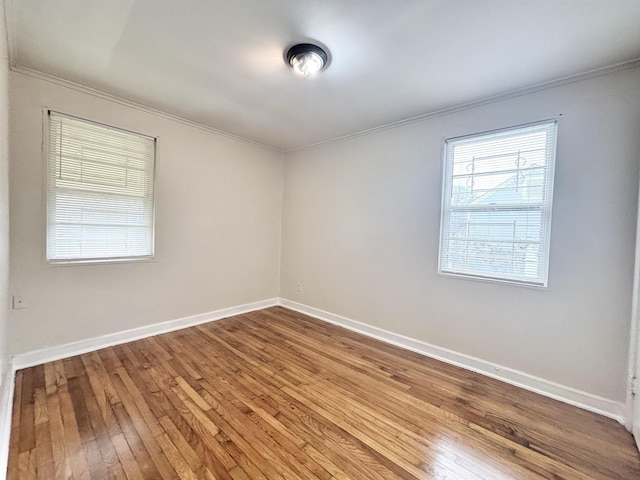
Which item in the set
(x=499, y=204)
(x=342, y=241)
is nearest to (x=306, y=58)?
(x=499, y=204)

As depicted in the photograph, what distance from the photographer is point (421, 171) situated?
2.93m

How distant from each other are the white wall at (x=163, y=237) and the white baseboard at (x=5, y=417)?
1.83ft

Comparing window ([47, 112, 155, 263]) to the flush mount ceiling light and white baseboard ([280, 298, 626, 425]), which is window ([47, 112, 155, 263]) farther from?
white baseboard ([280, 298, 626, 425])

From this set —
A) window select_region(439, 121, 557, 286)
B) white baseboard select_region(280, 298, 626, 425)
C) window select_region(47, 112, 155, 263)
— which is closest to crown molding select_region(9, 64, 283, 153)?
window select_region(47, 112, 155, 263)

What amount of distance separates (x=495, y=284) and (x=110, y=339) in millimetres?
3932

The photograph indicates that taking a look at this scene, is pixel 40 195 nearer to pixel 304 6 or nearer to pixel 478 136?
pixel 304 6

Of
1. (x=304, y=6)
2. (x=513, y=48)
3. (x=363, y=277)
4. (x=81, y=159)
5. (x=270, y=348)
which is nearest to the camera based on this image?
(x=304, y=6)

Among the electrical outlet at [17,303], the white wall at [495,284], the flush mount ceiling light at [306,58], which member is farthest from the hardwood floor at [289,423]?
the flush mount ceiling light at [306,58]

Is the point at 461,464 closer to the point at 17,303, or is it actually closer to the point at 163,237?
the point at 163,237

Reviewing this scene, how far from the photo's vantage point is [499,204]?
96.9 inches

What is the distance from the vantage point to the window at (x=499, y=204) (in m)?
2.26

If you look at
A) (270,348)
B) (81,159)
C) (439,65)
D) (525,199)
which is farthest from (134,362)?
(525,199)

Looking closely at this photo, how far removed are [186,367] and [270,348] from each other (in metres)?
0.82

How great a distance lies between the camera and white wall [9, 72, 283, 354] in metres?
2.31
